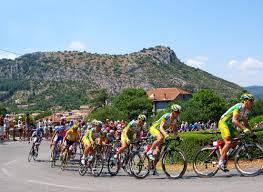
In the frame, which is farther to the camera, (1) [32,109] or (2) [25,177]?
(1) [32,109]

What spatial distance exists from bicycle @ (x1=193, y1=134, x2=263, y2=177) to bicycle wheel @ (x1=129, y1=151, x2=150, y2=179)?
1.44 metres

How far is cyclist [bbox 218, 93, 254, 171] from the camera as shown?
1160 cm

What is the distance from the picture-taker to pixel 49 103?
185625 millimetres

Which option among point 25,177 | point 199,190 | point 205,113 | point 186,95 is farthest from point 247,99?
point 186,95

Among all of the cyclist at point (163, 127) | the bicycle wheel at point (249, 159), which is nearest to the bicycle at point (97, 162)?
the cyclist at point (163, 127)

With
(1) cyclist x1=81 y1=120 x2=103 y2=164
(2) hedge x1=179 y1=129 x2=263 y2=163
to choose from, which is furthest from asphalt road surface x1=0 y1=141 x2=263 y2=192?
(2) hedge x1=179 y1=129 x2=263 y2=163

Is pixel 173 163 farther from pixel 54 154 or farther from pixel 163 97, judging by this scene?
pixel 163 97

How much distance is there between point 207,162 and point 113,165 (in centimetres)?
350

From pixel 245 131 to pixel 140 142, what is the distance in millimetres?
3660

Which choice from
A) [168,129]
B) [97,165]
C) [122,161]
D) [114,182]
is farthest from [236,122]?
[97,165]

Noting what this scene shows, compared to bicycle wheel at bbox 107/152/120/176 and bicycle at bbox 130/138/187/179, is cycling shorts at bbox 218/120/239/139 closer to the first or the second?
bicycle at bbox 130/138/187/179

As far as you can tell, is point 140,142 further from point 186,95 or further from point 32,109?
point 32,109

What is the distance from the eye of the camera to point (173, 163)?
12.9 m

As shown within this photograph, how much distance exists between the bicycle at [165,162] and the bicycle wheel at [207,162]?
47 cm
